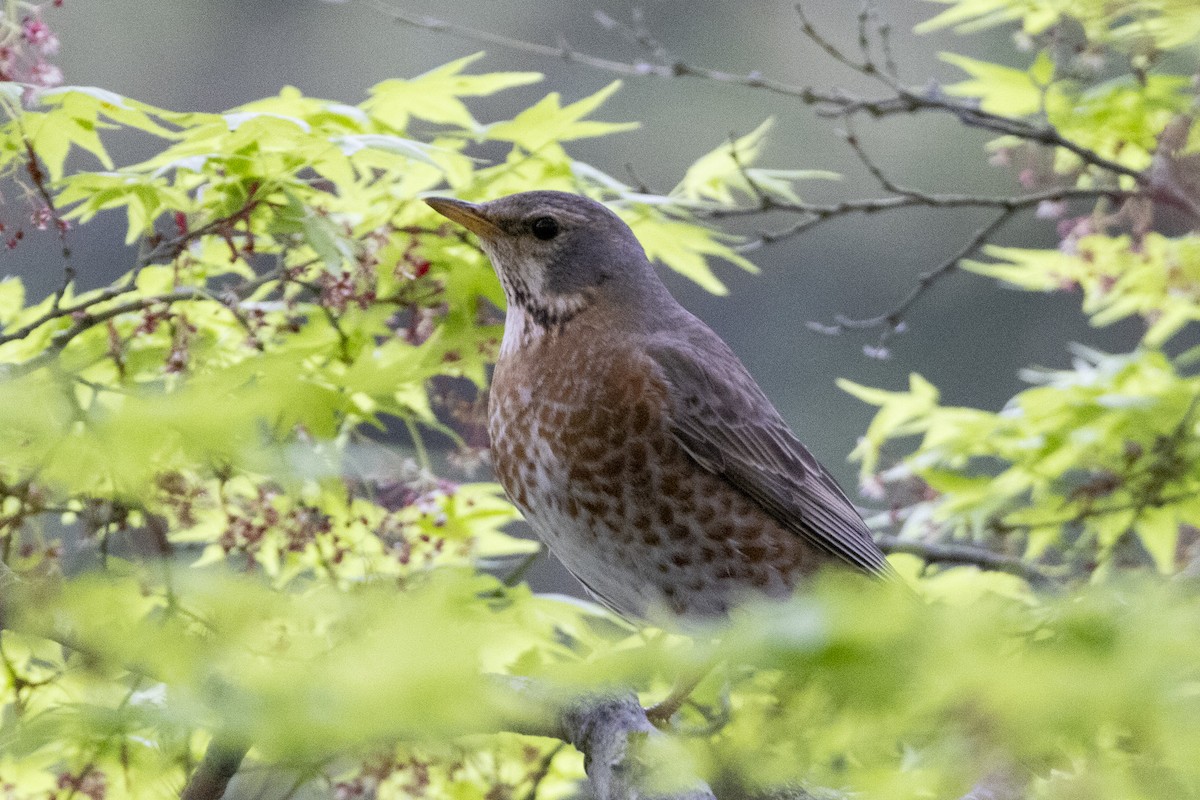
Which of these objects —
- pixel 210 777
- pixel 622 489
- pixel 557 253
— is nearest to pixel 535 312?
pixel 557 253

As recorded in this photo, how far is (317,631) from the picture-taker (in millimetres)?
829

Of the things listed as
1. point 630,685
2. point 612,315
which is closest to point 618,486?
point 612,315

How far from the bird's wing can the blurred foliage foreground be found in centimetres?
19

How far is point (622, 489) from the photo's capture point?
1.66 m

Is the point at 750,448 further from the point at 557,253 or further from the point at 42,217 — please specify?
the point at 42,217

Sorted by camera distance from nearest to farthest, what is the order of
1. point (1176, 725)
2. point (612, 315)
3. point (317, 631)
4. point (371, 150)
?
point (1176, 725) → point (317, 631) → point (371, 150) → point (612, 315)

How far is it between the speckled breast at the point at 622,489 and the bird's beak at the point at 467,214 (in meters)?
0.19

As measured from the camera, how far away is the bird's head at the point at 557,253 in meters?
1.81

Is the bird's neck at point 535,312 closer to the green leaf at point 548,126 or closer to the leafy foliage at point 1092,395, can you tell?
the green leaf at point 548,126

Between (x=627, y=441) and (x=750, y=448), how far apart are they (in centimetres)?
25

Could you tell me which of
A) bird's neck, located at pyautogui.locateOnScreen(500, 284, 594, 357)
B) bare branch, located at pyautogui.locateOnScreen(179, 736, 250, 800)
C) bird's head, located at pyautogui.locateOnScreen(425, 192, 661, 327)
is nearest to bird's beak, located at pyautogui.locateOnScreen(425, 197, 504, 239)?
bird's head, located at pyautogui.locateOnScreen(425, 192, 661, 327)

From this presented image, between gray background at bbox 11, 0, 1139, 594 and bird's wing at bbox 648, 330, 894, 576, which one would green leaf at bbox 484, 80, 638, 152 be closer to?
bird's wing at bbox 648, 330, 894, 576

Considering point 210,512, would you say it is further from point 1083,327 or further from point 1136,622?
point 1083,327

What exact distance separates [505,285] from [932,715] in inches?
52.4
